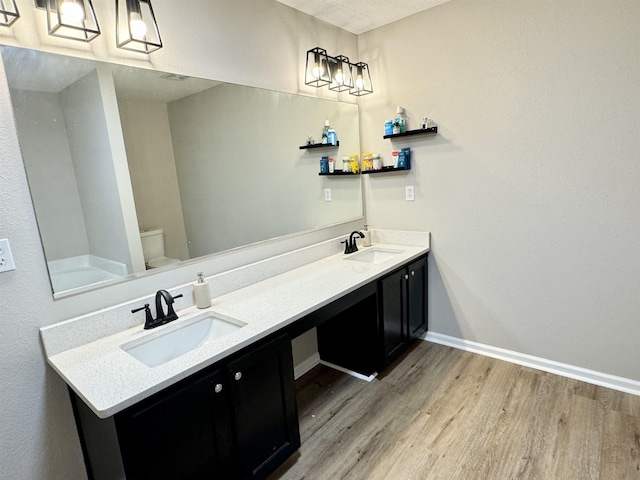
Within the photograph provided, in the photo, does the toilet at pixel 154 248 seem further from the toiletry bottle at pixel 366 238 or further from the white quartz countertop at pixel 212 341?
the toiletry bottle at pixel 366 238

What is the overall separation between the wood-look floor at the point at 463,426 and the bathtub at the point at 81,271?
1.23 m

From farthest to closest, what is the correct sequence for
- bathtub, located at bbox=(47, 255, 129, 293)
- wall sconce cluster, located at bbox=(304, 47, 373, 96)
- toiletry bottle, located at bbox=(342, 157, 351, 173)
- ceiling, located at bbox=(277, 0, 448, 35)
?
toiletry bottle, located at bbox=(342, 157, 351, 173) → wall sconce cluster, located at bbox=(304, 47, 373, 96) → ceiling, located at bbox=(277, 0, 448, 35) → bathtub, located at bbox=(47, 255, 129, 293)

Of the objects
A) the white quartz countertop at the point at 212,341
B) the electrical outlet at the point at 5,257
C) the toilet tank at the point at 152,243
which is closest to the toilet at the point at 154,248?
the toilet tank at the point at 152,243

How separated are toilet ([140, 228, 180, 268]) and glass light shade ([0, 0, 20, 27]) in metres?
0.87

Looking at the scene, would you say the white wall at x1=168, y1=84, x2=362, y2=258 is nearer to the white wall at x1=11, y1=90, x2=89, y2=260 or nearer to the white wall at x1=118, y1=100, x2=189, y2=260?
the white wall at x1=118, y1=100, x2=189, y2=260

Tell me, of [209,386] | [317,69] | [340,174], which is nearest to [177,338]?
[209,386]

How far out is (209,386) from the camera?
132 cm

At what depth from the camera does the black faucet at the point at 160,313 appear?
1580mm

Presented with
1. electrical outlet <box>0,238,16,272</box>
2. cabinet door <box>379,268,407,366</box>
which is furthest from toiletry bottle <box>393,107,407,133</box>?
electrical outlet <box>0,238,16,272</box>

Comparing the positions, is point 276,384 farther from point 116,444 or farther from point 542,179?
point 542,179

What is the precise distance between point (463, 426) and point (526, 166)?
1.58 meters

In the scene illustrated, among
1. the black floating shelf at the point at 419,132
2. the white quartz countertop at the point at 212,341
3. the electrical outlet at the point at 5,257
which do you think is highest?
the black floating shelf at the point at 419,132

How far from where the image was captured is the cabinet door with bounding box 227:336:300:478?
1438 millimetres

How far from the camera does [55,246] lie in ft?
4.63
